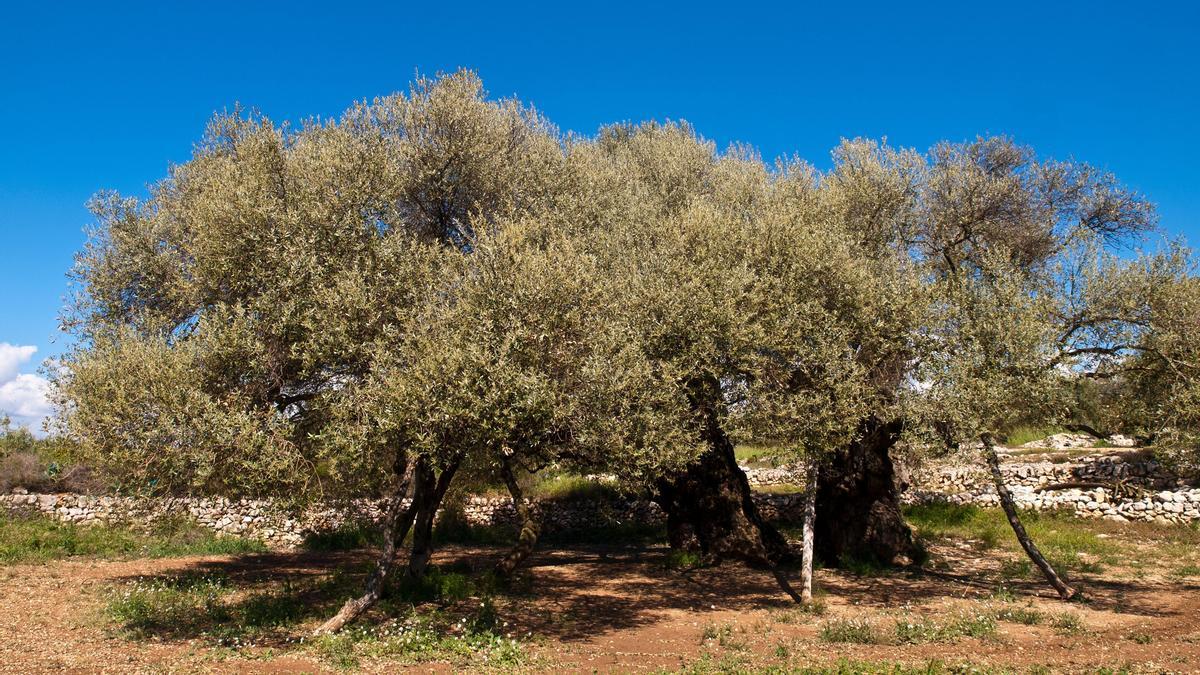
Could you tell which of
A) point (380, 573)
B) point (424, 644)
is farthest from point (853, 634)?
point (380, 573)

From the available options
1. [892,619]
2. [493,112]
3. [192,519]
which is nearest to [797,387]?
[892,619]

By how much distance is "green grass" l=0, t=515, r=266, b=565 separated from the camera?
71.6 feet

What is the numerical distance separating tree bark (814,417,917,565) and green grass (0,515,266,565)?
19331mm

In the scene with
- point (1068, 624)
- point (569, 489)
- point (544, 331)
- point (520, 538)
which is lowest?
point (1068, 624)

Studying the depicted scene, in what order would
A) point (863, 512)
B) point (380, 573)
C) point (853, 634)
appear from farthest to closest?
point (863, 512), point (380, 573), point (853, 634)

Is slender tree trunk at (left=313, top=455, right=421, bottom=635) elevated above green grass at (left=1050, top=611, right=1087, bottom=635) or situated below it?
above

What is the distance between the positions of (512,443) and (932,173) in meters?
16.7

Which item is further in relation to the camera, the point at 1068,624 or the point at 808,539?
the point at 808,539

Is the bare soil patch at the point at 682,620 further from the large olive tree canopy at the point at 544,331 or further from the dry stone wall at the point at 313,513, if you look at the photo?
the dry stone wall at the point at 313,513

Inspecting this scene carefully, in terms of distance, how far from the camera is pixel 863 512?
21203 millimetres

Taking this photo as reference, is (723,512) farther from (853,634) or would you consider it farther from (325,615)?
(325,615)

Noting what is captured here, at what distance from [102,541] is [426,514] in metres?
14.6

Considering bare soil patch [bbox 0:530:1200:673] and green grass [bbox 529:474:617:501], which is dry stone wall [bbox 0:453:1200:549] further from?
bare soil patch [bbox 0:530:1200:673]

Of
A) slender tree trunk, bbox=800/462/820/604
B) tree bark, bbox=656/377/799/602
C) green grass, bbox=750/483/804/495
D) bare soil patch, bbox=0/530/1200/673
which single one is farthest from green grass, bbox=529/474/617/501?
slender tree trunk, bbox=800/462/820/604
